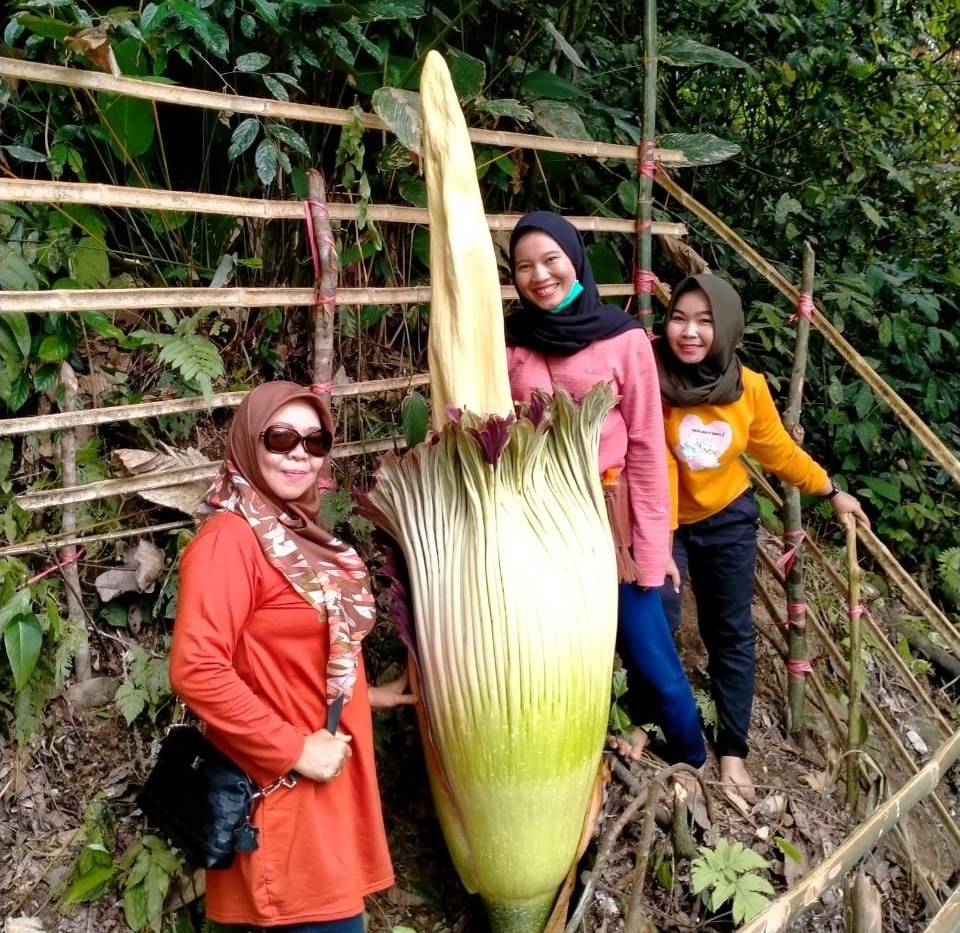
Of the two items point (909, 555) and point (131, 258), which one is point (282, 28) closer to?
point (131, 258)

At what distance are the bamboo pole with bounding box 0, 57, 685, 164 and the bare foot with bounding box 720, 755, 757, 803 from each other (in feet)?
6.27

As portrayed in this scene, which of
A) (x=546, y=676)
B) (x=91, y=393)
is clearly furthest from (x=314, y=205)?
(x=546, y=676)

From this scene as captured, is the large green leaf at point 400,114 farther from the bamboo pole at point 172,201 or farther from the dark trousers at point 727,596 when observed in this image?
the dark trousers at point 727,596

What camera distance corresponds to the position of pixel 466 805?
1710mm

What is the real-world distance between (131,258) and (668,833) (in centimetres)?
214

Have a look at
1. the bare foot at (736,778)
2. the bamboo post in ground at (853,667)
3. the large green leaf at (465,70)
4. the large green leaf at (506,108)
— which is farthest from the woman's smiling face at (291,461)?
the bamboo post in ground at (853,667)

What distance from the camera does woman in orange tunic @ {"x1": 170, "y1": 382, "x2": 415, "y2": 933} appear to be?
55.4 inches

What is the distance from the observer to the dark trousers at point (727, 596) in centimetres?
242

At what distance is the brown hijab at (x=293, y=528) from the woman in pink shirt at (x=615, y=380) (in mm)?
632

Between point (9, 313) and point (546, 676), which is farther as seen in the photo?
point (9, 313)

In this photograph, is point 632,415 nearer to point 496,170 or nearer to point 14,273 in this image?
point 496,170

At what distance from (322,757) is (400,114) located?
151 centimetres

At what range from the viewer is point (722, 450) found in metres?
2.31

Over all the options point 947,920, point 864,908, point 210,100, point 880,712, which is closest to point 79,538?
point 210,100
